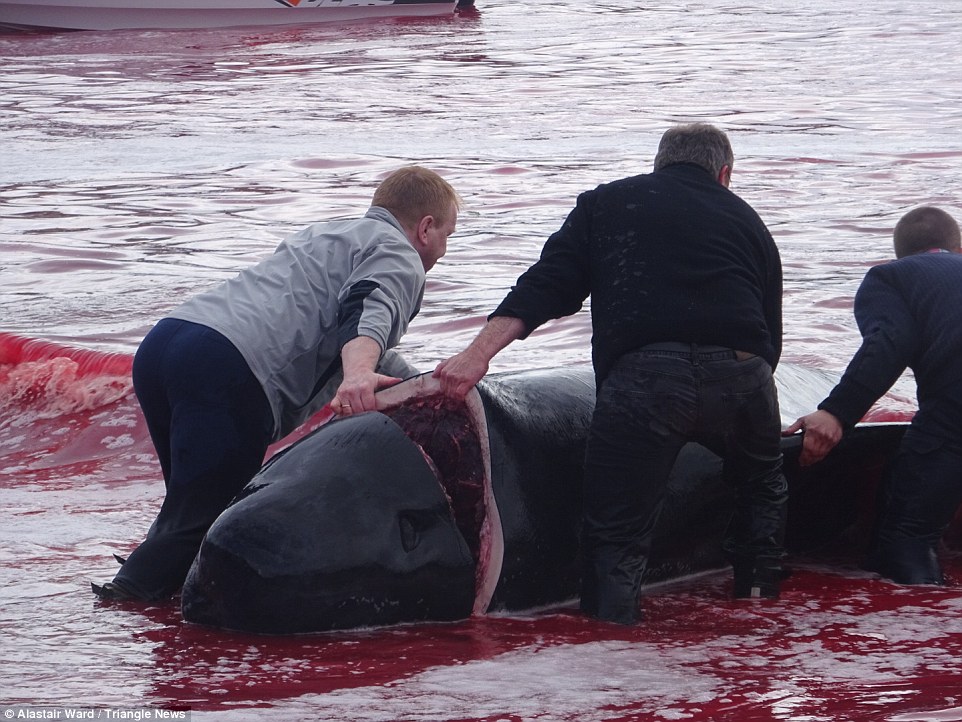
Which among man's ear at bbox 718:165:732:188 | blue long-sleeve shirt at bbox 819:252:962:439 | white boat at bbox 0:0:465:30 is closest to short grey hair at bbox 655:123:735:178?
man's ear at bbox 718:165:732:188

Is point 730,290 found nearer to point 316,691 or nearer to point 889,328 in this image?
point 889,328

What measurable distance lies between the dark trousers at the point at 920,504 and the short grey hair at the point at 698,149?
4.49ft

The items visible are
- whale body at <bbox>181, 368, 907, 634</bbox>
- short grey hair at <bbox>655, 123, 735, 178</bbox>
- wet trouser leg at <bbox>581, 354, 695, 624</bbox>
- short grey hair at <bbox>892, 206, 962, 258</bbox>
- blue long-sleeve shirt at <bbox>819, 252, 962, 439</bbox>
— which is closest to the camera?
whale body at <bbox>181, 368, 907, 634</bbox>

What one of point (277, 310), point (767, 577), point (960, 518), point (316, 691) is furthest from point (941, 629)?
point (277, 310)

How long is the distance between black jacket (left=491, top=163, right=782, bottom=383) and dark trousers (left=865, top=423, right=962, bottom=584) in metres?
0.89

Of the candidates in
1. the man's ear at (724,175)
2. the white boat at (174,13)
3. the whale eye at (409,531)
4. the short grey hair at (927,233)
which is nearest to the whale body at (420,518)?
the whale eye at (409,531)

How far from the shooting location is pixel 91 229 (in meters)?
14.2

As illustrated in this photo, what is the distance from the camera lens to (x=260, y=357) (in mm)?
4656

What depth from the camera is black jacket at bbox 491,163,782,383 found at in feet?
15.1

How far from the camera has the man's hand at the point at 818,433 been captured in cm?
529

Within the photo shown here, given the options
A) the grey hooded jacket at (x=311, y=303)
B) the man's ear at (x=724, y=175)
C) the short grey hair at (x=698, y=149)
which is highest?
the short grey hair at (x=698, y=149)

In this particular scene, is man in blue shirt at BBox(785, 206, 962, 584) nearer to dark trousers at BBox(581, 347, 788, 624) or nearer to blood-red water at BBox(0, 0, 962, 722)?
blood-red water at BBox(0, 0, 962, 722)

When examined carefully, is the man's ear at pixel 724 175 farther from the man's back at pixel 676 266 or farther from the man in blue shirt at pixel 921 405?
the man in blue shirt at pixel 921 405

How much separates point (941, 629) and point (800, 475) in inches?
47.2
